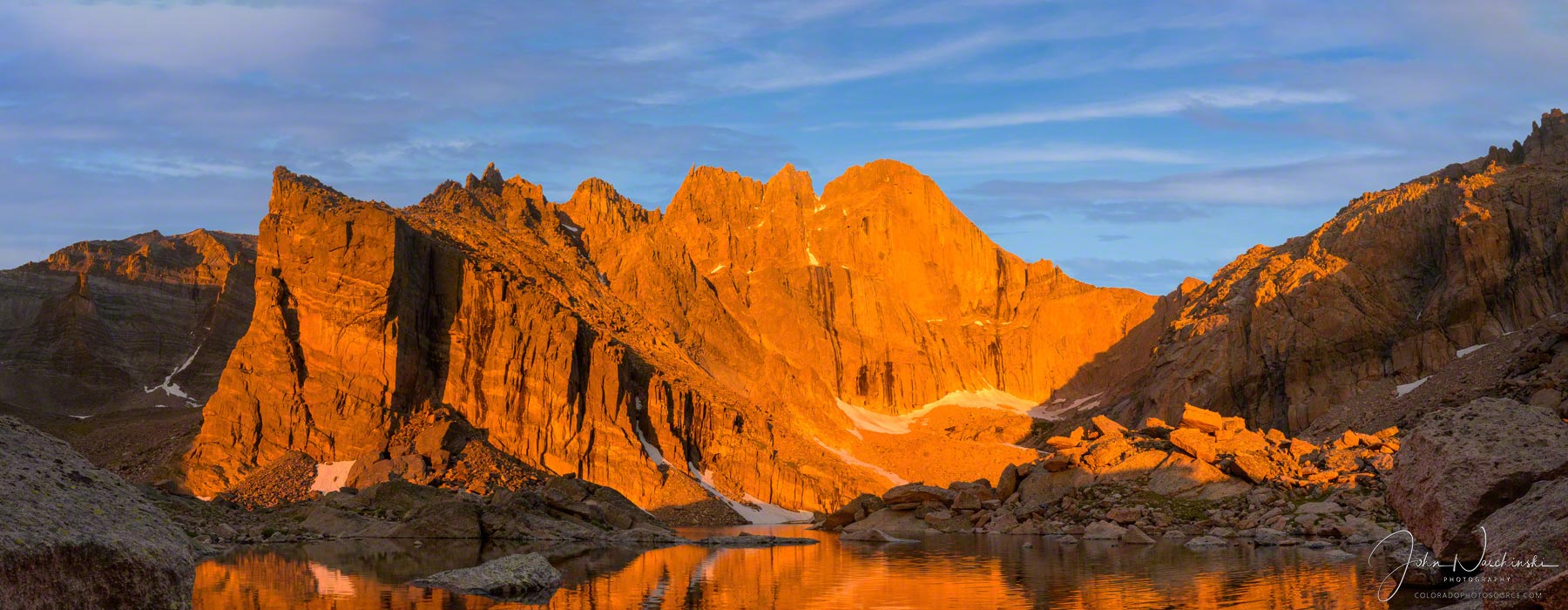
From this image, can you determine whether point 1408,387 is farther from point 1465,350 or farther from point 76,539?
point 76,539

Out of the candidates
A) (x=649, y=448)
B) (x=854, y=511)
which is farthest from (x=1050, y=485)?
(x=649, y=448)

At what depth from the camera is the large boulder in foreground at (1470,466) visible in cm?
2383

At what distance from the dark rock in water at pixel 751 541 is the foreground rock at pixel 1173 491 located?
159 inches

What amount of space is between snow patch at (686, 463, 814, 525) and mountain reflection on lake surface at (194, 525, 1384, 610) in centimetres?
5859

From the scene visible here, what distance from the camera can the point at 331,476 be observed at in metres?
102

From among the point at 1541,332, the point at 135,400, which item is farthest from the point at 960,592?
the point at 135,400

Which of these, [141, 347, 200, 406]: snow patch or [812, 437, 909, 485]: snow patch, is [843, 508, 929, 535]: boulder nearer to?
[812, 437, 909, 485]: snow patch

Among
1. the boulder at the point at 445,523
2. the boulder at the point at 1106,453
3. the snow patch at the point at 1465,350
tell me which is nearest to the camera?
Result: the boulder at the point at 445,523

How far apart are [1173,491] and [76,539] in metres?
61.1

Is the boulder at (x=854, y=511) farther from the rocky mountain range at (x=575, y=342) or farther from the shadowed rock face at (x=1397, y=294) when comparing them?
the shadowed rock face at (x=1397, y=294)

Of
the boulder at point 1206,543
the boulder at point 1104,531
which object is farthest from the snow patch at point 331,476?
the boulder at point 1206,543

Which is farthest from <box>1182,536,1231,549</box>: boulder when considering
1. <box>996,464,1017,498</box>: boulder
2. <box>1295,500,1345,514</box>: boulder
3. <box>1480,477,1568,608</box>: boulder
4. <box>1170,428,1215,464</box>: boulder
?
<box>1480,477,1568,608</box>: boulder

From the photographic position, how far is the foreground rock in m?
58.5

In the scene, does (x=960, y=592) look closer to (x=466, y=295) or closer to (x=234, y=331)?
(x=466, y=295)
